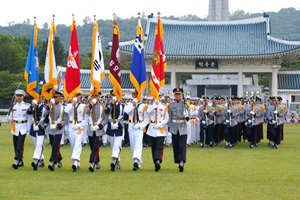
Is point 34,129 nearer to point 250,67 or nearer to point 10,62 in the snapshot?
point 250,67

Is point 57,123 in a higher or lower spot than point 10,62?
lower

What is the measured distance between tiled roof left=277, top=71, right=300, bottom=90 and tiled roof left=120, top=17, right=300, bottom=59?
2.98m

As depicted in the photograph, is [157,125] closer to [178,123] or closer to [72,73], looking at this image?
[178,123]

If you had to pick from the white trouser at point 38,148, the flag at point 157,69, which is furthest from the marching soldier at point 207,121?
the white trouser at point 38,148

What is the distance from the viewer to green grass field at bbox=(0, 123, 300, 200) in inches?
453

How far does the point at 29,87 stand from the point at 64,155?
342 cm

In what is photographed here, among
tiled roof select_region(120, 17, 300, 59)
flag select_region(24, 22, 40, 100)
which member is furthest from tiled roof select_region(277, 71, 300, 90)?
flag select_region(24, 22, 40, 100)

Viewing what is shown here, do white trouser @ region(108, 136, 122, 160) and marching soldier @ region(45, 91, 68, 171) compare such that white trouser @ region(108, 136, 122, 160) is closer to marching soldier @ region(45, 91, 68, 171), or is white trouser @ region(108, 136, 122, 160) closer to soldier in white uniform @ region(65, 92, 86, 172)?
soldier in white uniform @ region(65, 92, 86, 172)

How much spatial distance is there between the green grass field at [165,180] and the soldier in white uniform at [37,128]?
28 cm

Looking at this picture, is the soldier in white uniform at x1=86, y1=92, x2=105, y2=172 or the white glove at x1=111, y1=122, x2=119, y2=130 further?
the white glove at x1=111, y1=122, x2=119, y2=130

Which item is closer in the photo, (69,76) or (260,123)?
(69,76)

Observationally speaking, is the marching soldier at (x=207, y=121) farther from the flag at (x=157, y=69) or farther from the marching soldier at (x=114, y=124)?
the marching soldier at (x=114, y=124)

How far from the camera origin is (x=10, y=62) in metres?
68.1

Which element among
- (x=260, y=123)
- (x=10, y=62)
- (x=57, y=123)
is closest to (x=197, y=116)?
(x=260, y=123)
